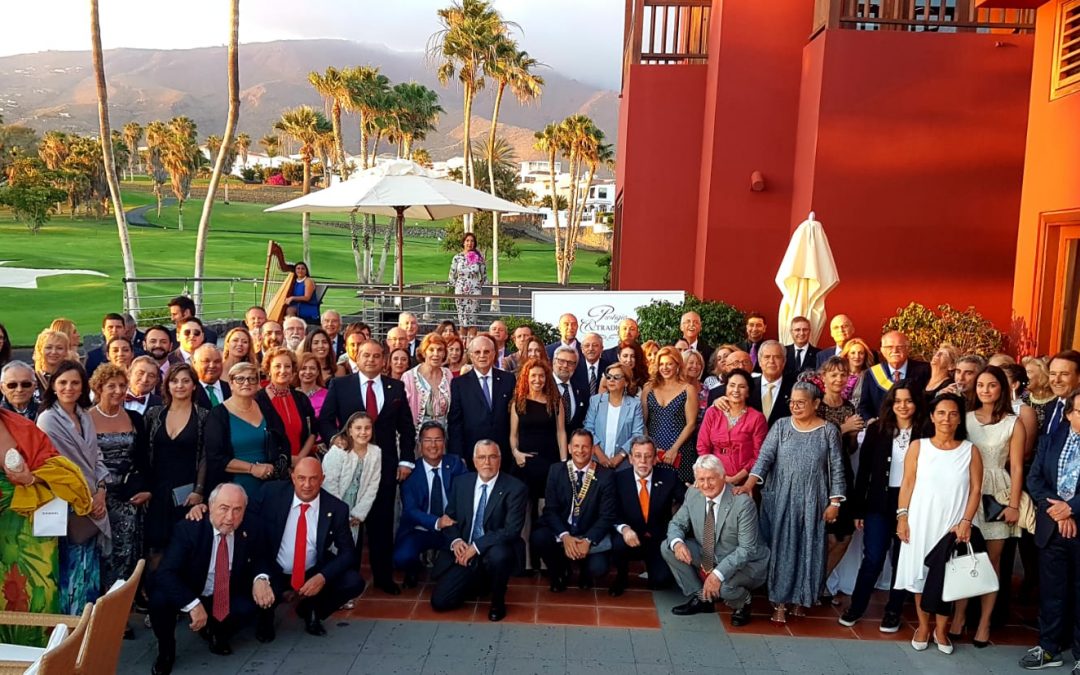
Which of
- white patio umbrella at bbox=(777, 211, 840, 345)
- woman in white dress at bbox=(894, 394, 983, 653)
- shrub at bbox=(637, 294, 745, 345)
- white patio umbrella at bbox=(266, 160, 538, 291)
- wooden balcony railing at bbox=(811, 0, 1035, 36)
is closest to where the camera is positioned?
woman in white dress at bbox=(894, 394, 983, 653)

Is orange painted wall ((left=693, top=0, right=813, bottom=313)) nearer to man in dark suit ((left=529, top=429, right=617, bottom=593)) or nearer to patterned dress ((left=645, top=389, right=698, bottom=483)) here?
patterned dress ((left=645, top=389, right=698, bottom=483))

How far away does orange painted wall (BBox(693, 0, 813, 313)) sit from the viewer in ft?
35.7

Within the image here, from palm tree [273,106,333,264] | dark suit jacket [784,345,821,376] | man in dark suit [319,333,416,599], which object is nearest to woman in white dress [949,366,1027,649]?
dark suit jacket [784,345,821,376]

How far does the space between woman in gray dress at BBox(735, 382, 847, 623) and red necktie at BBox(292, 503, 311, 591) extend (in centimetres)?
299

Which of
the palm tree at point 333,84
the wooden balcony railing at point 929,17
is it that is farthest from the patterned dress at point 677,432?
the palm tree at point 333,84

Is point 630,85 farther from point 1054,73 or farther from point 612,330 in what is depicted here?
point 1054,73

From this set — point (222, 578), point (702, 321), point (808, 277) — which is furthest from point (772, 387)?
point (702, 321)

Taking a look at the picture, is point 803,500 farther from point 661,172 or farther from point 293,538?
point 661,172

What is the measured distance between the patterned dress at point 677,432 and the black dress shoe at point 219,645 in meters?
3.21

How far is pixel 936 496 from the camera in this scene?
470 cm

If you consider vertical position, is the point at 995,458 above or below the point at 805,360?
below

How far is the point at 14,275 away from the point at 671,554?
60.7 feet

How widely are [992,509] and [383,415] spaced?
159 inches

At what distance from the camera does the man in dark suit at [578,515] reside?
5488mm
